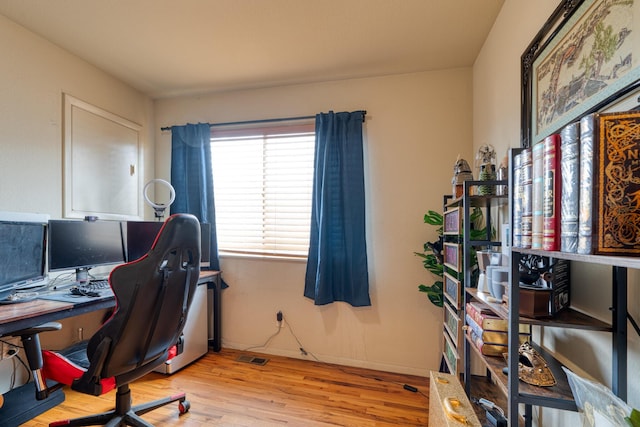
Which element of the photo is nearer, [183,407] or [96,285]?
[183,407]

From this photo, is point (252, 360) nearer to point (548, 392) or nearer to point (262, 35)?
point (548, 392)

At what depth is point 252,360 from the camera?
96.3 inches

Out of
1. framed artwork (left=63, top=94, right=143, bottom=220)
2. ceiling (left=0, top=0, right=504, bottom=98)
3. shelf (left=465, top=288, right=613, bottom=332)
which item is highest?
ceiling (left=0, top=0, right=504, bottom=98)

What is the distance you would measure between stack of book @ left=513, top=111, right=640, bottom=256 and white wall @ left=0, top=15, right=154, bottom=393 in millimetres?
2827

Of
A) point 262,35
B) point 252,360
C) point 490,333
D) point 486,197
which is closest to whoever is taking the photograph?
point 490,333

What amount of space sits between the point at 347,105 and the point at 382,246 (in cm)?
130

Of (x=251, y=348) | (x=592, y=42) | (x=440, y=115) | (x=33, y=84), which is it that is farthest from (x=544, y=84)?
(x=33, y=84)

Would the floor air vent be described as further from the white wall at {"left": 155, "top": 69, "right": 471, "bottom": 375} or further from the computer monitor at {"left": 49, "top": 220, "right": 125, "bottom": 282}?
the computer monitor at {"left": 49, "top": 220, "right": 125, "bottom": 282}

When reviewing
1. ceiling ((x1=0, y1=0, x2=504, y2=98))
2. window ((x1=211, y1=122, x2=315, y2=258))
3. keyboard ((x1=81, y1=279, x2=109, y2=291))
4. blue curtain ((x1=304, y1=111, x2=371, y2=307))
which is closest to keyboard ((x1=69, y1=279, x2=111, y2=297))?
keyboard ((x1=81, y1=279, x2=109, y2=291))

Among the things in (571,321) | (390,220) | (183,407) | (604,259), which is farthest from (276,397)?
(604,259)

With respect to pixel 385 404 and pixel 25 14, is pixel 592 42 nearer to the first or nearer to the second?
pixel 385 404

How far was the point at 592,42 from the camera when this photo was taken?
879mm

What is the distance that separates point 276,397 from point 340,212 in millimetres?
1462

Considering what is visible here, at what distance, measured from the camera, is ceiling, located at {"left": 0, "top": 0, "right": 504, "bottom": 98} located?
1659 millimetres
